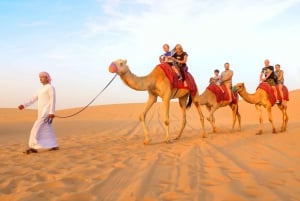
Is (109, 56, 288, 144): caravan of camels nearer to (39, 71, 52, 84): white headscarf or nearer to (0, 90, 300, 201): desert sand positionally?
(39, 71, 52, 84): white headscarf

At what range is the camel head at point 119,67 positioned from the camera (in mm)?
8984

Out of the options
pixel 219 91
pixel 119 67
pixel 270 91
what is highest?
pixel 119 67

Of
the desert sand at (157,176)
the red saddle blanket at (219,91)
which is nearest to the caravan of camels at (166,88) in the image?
the red saddle blanket at (219,91)

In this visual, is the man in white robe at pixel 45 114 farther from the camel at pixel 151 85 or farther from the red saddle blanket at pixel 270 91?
the red saddle blanket at pixel 270 91

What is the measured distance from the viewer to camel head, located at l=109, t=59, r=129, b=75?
29.5 feet

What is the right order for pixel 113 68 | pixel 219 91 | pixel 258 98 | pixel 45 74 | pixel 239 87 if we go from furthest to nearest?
pixel 219 91 → pixel 239 87 → pixel 258 98 → pixel 45 74 → pixel 113 68

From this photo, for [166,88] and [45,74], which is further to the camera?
[166,88]

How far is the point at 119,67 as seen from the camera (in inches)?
360

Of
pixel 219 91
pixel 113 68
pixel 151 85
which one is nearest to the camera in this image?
pixel 113 68

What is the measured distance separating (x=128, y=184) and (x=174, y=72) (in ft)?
20.5

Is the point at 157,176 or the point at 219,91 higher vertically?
the point at 219,91

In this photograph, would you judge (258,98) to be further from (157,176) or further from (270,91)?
(157,176)

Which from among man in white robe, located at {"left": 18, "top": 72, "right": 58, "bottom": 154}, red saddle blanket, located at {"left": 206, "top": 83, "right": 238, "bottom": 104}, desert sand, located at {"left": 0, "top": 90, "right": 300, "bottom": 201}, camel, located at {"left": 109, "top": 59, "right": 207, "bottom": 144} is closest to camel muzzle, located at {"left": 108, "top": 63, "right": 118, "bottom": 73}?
camel, located at {"left": 109, "top": 59, "right": 207, "bottom": 144}

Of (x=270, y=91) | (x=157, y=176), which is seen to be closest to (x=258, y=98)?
(x=270, y=91)
